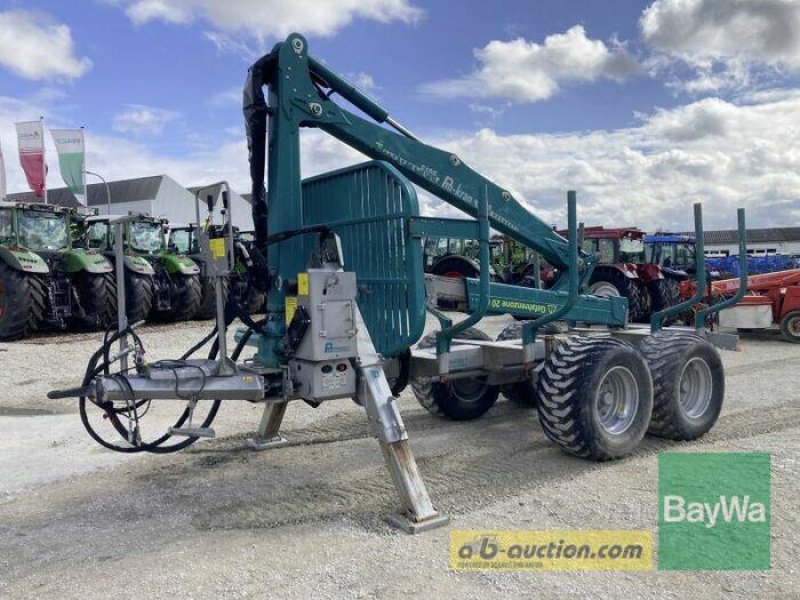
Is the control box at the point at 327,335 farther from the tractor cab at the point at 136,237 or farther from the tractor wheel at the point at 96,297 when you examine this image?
the tractor cab at the point at 136,237

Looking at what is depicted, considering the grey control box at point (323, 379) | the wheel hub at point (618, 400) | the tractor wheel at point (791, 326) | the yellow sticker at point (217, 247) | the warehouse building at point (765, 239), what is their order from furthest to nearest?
1. the warehouse building at point (765, 239)
2. the tractor wheel at point (791, 326)
3. the wheel hub at point (618, 400)
4. the grey control box at point (323, 379)
5. the yellow sticker at point (217, 247)

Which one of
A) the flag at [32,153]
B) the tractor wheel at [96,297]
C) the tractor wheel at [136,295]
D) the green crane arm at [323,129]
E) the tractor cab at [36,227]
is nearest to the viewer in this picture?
the green crane arm at [323,129]

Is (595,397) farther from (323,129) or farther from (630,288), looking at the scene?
(630,288)

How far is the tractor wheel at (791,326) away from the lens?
1256cm

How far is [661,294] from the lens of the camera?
15078mm

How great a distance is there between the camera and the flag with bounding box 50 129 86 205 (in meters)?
23.5

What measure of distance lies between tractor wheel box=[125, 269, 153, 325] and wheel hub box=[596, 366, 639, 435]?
10101mm

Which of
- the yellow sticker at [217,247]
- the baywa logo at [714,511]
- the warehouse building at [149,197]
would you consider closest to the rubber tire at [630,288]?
the baywa logo at [714,511]

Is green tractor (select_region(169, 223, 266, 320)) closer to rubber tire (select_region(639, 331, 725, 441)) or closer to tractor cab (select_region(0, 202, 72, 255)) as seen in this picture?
tractor cab (select_region(0, 202, 72, 255))

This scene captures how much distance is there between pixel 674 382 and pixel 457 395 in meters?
1.93

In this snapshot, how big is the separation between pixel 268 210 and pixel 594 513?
115 inches

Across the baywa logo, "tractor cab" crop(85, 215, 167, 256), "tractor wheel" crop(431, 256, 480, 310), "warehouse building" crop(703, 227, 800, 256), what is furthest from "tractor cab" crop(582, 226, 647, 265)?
"warehouse building" crop(703, 227, 800, 256)

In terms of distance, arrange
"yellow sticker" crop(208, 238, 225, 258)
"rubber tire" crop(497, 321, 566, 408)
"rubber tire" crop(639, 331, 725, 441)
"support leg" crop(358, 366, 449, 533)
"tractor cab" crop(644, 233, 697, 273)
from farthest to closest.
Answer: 1. "tractor cab" crop(644, 233, 697, 273)
2. "rubber tire" crop(497, 321, 566, 408)
3. "rubber tire" crop(639, 331, 725, 441)
4. "yellow sticker" crop(208, 238, 225, 258)
5. "support leg" crop(358, 366, 449, 533)

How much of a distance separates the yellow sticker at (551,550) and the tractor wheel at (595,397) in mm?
1198
